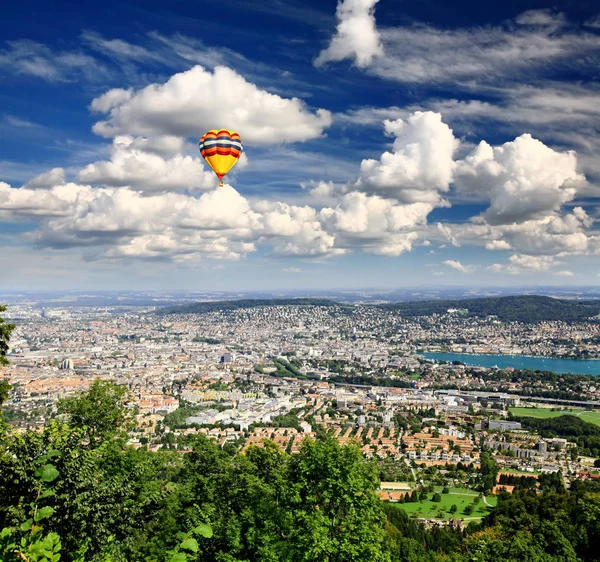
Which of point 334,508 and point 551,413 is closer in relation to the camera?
point 334,508

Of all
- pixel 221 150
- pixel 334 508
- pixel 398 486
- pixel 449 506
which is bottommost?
pixel 398 486

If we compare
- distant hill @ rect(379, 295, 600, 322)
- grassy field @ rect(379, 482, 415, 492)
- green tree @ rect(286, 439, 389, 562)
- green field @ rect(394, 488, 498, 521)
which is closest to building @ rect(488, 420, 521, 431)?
green field @ rect(394, 488, 498, 521)

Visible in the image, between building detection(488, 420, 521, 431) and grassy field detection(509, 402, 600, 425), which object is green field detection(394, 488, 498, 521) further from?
grassy field detection(509, 402, 600, 425)

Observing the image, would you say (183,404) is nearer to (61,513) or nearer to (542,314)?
(61,513)

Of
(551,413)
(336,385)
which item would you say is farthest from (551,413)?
(336,385)

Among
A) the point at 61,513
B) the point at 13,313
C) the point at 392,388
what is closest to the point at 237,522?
the point at 61,513

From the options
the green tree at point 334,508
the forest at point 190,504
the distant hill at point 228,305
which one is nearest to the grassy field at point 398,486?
the forest at point 190,504

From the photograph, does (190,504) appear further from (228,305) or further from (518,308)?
(228,305)
